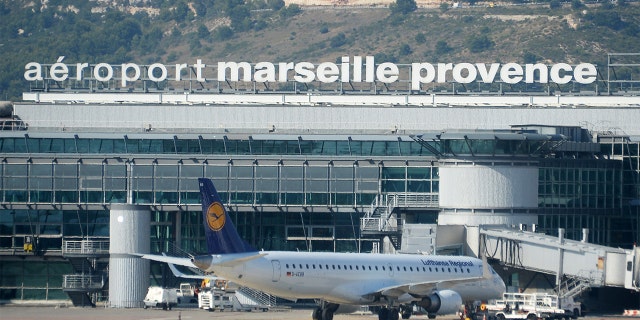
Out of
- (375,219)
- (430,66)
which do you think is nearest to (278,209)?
(375,219)

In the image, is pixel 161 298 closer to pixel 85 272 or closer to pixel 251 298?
pixel 251 298

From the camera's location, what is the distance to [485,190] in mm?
127125

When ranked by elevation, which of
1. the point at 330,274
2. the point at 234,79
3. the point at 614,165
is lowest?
the point at 330,274

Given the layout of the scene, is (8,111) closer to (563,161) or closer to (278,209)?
(278,209)

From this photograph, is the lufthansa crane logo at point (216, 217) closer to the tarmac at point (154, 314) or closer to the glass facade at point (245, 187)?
the tarmac at point (154, 314)

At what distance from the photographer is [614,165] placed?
457ft

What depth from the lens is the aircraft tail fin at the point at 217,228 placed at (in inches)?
3826

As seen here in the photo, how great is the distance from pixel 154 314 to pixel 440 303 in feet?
77.6

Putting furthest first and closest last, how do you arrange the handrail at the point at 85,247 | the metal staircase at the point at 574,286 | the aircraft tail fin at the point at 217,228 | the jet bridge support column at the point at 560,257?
the handrail at the point at 85,247
the jet bridge support column at the point at 560,257
the metal staircase at the point at 574,286
the aircraft tail fin at the point at 217,228

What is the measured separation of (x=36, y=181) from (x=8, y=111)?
14071 millimetres

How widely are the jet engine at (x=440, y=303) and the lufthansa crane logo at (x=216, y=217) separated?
16.9 meters

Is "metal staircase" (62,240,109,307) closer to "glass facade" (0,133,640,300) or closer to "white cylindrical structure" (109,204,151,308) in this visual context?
"glass facade" (0,133,640,300)

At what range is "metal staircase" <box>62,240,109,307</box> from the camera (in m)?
132

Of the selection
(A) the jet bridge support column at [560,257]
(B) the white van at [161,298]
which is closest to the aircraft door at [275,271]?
(B) the white van at [161,298]
